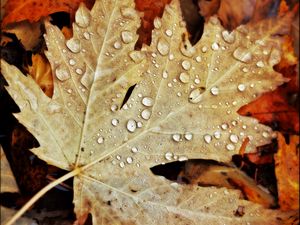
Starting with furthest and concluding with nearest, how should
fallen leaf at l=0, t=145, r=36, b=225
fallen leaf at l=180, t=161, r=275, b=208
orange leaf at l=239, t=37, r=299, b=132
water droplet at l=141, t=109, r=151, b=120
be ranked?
orange leaf at l=239, t=37, r=299, b=132 < fallen leaf at l=180, t=161, r=275, b=208 < water droplet at l=141, t=109, r=151, b=120 < fallen leaf at l=0, t=145, r=36, b=225

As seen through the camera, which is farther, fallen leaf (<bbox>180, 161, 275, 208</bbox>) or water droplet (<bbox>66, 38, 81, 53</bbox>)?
fallen leaf (<bbox>180, 161, 275, 208</bbox>)

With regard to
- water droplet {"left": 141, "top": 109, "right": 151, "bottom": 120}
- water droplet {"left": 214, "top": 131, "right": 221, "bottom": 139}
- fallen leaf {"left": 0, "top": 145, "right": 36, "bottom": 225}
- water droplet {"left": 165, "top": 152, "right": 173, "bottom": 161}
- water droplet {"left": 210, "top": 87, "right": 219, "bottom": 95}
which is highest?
water droplet {"left": 210, "top": 87, "right": 219, "bottom": 95}

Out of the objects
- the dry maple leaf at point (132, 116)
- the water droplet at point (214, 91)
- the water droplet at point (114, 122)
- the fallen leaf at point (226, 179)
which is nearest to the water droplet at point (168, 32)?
the dry maple leaf at point (132, 116)

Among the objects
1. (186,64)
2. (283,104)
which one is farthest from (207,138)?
(283,104)

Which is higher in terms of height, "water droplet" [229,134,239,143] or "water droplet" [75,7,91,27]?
"water droplet" [75,7,91,27]

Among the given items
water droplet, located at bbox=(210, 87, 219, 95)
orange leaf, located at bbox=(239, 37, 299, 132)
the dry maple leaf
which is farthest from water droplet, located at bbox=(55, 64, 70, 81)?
orange leaf, located at bbox=(239, 37, 299, 132)

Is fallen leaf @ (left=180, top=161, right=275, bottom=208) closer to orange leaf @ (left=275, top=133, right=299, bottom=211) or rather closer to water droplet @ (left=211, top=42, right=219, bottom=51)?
orange leaf @ (left=275, top=133, right=299, bottom=211)

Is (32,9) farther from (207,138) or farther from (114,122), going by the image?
(207,138)
